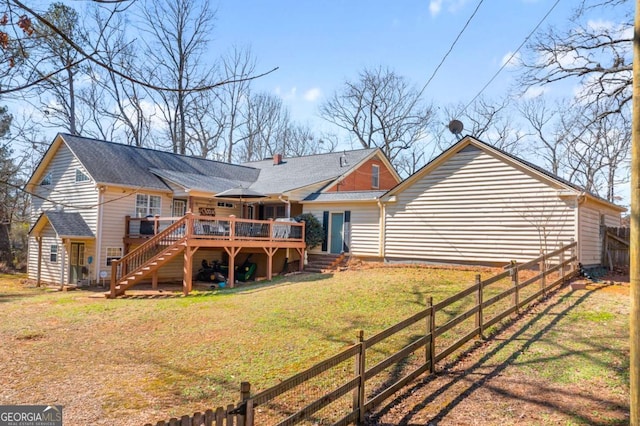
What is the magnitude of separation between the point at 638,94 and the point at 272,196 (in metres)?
17.1

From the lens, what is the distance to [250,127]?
41156 millimetres

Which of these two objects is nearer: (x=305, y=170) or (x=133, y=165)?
(x=133, y=165)

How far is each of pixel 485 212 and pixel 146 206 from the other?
14249 millimetres

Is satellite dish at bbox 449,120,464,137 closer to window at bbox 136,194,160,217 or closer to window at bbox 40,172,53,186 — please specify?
window at bbox 136,194,160,217

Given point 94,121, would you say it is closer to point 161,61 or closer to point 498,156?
point 161,61

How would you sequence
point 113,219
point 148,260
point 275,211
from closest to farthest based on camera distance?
point 148,260, point 113,219, point 275,211

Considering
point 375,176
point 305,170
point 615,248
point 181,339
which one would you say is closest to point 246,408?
point 181,339

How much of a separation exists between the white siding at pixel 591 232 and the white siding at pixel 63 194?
1807 cm

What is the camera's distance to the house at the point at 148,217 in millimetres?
15664

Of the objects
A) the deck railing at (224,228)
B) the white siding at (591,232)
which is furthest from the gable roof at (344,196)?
the white siding at (591,232)

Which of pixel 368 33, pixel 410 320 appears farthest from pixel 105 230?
pixel 410 320

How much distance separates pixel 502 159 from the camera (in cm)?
1468

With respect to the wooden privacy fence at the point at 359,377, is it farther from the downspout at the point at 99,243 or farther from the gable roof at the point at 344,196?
the downspout at the point at 99,243

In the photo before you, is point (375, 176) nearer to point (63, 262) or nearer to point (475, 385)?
point (63, 262)
